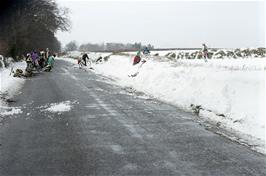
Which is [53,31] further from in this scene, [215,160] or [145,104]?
[215,160]

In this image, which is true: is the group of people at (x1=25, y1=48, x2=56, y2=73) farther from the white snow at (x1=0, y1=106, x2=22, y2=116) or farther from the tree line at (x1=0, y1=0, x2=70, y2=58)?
the white snow at (x1=0, y1=106, x2=22, y2=116)

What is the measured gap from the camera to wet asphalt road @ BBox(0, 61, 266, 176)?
23.0 ft

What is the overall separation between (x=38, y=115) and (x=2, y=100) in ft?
11.0

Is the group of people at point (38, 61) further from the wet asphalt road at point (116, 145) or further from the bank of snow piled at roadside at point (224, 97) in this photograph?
the wet asphalt road at point (116, 145)

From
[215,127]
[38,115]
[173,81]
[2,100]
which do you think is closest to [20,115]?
[38,115]

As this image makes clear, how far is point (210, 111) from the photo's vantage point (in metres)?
13.0

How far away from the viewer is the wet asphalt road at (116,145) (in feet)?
23.0

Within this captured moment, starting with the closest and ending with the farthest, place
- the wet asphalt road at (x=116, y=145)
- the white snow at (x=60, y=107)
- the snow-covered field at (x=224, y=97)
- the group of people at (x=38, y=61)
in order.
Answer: the wet asphalt road at (x=116, y=145)
the snow-covered field at (x=224, y=97)
the white snow at (x=60, y=107)
the group of people at (x=38, y=61)

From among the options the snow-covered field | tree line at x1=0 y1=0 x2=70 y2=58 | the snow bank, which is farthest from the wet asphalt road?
tree line at x1=0 y1=0 x2=70 y2=58

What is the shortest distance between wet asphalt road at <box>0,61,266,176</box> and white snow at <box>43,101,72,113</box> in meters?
0.27

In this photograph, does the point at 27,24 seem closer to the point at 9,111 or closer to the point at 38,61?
the point at 38,61

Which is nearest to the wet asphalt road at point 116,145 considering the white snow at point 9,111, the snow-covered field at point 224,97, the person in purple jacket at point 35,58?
the white snow at point 9,111

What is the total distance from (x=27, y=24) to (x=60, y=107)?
45.8 m

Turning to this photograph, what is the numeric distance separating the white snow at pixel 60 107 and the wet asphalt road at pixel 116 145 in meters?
0.27
